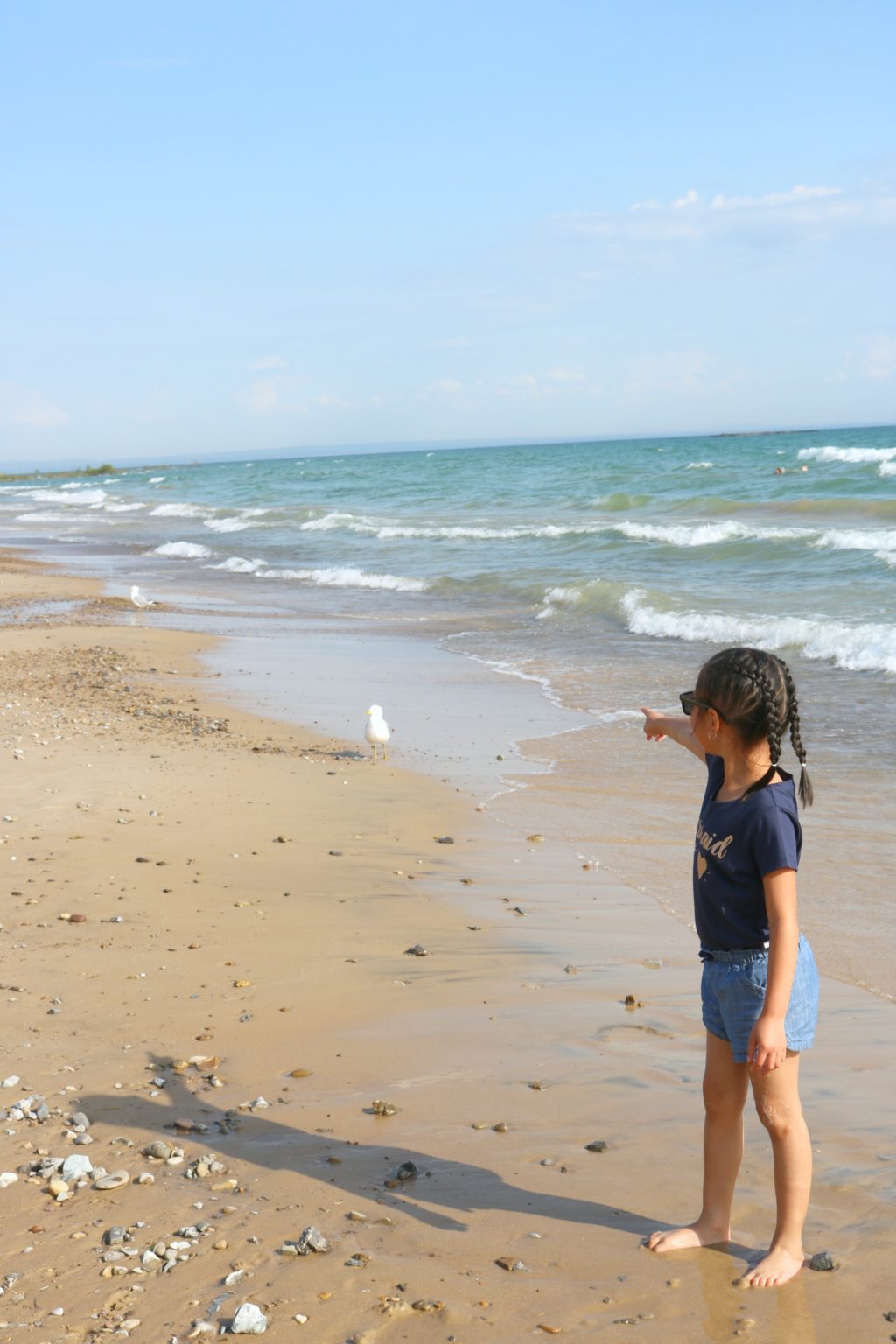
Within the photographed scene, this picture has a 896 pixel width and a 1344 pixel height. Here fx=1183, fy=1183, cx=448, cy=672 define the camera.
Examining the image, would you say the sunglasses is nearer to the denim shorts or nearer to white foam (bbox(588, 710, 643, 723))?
the denim shorts

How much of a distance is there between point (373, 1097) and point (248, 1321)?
1125 mm

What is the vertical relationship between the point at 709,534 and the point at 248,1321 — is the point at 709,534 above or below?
above

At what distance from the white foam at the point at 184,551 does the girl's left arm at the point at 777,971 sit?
1043 inches

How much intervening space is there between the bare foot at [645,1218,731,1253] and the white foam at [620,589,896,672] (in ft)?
30.9

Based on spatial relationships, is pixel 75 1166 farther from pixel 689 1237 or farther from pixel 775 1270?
pixel 775 1270

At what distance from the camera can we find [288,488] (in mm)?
60531

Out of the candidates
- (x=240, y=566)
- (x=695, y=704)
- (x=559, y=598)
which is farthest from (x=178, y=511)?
(x=695, y=704)

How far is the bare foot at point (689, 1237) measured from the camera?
2852mm

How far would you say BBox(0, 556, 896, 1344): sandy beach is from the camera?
2.66 metres

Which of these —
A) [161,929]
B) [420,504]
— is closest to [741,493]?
[420,504]

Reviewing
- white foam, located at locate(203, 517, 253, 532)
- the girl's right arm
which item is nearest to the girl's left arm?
the girl's right arm

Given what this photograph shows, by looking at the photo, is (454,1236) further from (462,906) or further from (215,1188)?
(462,906)

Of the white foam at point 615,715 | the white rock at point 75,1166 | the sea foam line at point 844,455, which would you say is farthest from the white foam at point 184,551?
the sea foam line at point 844,455

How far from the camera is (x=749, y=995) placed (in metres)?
2.78
